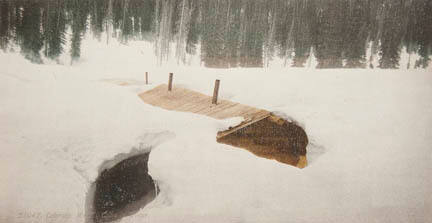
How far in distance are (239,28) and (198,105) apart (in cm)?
193

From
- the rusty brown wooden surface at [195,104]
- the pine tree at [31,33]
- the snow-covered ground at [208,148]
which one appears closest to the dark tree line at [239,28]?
the pine tree at [31,33]

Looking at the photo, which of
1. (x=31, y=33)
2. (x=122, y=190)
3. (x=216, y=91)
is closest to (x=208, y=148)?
(x=216, y=91)

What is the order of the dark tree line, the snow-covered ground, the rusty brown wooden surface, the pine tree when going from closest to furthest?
1. the snow-covered ground
2. the dark tree line
3. the pine tree
4. the rusty brown wooden surface

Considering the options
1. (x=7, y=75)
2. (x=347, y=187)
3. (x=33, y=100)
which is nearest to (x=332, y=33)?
(x=347, y=187)

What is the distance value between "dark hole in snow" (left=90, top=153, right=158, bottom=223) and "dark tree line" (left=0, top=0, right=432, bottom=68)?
7.45 feet

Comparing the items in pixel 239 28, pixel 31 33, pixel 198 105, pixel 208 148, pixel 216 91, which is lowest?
pixel 208 148

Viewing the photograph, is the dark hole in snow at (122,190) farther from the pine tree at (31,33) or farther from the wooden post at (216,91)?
the pine tree at (31,33)

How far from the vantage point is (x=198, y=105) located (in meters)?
5.95

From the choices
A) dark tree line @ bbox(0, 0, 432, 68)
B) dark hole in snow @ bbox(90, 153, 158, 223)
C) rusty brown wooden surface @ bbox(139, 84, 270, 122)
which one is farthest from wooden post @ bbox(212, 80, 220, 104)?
dark hole in snow @ bbox(90, 153, 158, 223)

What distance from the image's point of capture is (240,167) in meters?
4.21

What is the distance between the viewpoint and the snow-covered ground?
12.5 feet

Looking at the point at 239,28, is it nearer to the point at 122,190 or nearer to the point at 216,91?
the point at 216,91

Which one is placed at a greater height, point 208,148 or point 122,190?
point 208,148

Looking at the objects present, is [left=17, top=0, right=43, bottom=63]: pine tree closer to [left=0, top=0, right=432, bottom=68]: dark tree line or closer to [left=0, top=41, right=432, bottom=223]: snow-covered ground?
[left=0, top=0, right=432, bottom=68]: dark tree line
